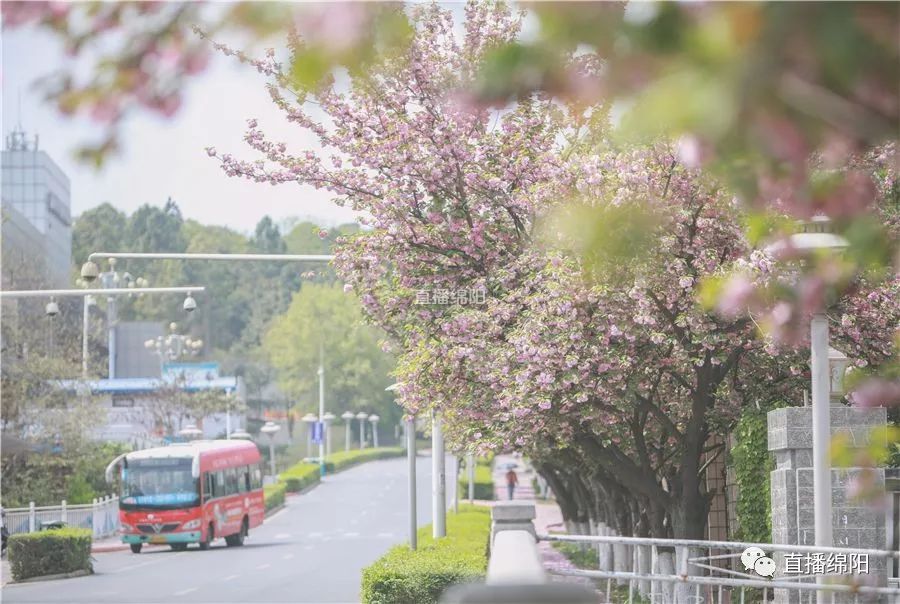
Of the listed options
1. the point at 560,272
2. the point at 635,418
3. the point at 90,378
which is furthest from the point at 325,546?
the point at 560,272

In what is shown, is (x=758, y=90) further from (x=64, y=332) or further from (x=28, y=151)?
(x=28, y=151)

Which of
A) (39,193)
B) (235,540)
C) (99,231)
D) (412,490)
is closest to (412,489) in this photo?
(412,490)

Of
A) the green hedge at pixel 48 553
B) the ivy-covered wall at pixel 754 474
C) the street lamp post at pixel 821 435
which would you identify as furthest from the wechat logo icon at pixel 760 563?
the green hedge at pixel 48 553

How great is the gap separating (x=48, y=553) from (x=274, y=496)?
33.4 metres

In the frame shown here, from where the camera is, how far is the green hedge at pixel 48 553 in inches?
1335

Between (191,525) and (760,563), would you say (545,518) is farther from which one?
(760,563)

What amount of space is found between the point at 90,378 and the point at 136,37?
55.6 metres

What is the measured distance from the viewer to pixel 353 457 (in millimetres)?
112562

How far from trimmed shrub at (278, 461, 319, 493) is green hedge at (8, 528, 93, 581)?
133ft

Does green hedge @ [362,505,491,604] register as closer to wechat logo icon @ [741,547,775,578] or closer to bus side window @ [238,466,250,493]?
wechat logo icon @ [741,547,775,578]

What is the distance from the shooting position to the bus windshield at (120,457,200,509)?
44031 millimetres

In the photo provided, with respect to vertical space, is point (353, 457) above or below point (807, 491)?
below

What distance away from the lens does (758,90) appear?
7.78ft

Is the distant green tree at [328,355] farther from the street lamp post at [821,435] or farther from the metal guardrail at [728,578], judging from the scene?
the street lamp post at [821,435]
